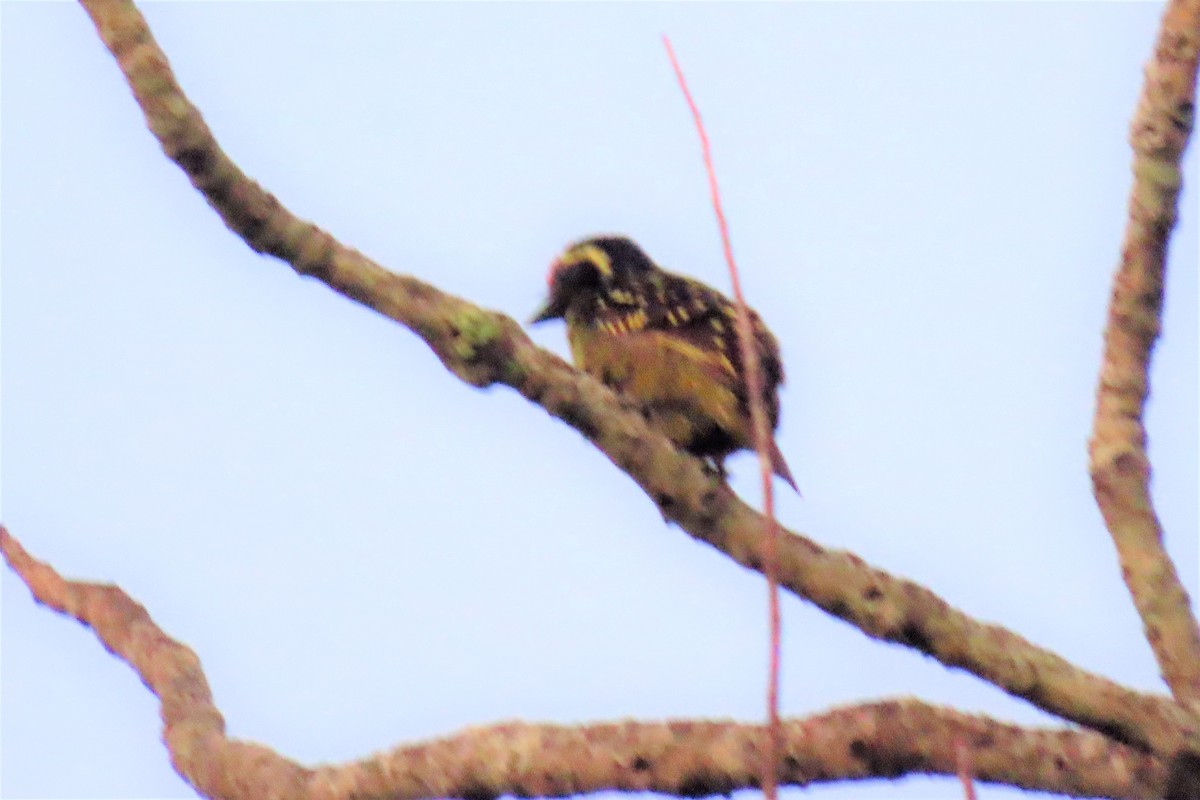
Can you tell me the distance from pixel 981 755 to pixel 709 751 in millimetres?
513

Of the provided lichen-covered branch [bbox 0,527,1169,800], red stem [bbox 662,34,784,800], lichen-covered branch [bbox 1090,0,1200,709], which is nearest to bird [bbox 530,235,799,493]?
lichen-covered branch [bbox 1090,0,1200,709]

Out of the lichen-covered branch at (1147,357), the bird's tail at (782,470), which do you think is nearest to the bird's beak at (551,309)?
the bird's tail at (782,470)

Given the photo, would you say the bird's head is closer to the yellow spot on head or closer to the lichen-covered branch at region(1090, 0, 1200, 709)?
the yellow spot on head

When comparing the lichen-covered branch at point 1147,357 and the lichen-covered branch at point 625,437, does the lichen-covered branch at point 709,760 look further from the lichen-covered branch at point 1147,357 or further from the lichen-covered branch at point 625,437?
the lichen-covered branch at point 1147,357

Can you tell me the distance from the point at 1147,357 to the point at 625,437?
4.34 ft

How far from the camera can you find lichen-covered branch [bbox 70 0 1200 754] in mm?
3205

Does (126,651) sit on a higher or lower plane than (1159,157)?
lower

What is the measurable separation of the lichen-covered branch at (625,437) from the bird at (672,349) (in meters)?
1.92

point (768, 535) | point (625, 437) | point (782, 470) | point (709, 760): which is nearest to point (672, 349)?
point (782, 470)

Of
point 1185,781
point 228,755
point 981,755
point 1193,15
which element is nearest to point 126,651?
point 228,755

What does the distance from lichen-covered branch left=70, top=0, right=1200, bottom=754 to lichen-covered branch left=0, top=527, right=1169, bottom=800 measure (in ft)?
0.32

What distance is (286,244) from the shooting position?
3.29 m

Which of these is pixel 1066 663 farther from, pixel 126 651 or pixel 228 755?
pixel 126 651

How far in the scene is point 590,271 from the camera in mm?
6605
